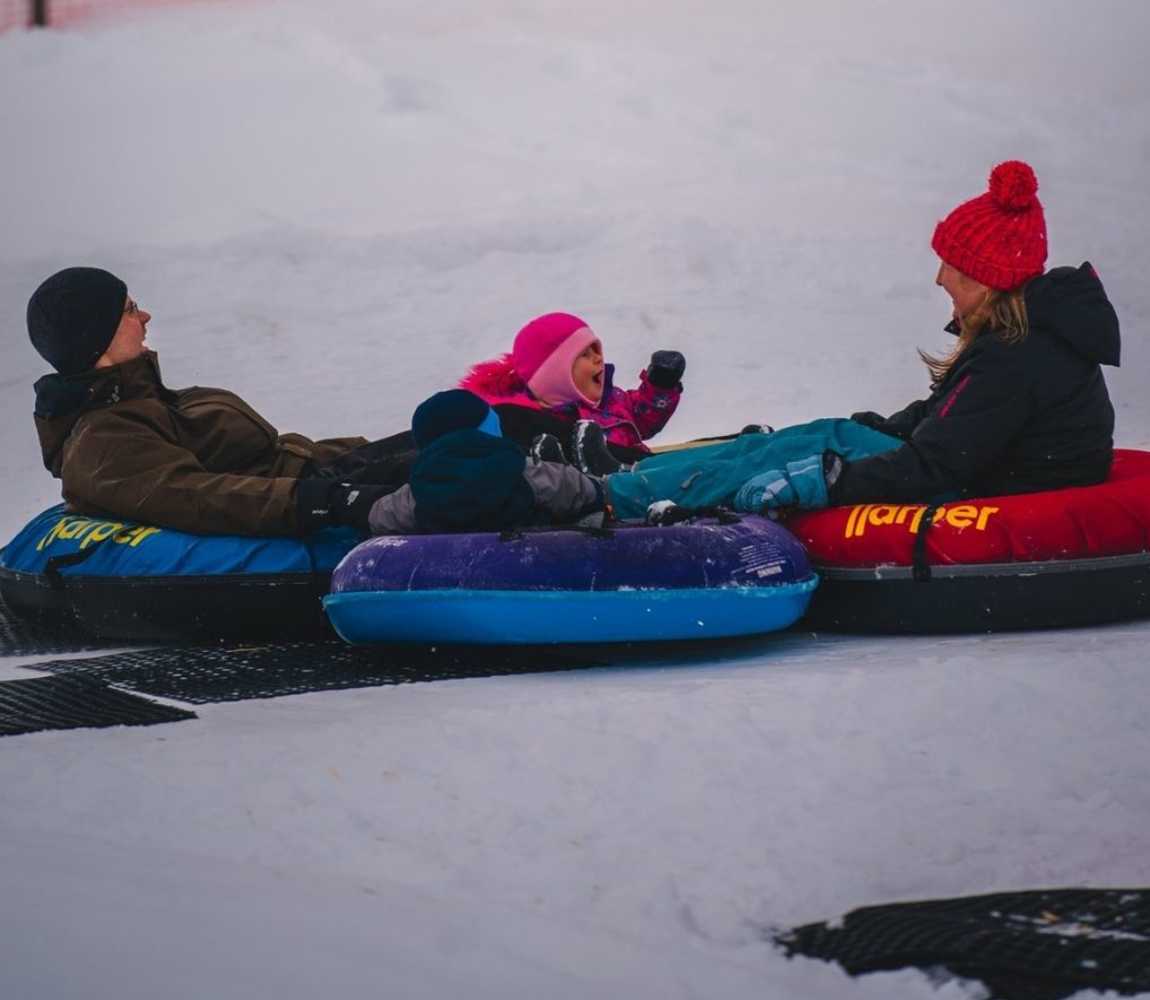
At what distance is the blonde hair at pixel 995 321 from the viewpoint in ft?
10.9

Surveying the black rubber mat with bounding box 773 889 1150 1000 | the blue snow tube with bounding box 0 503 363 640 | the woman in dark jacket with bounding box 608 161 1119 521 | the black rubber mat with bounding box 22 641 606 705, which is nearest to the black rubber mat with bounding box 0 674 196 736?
the black rubber mat with bounding box 22 641 606 705

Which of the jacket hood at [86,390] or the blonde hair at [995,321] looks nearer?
the blonde hair at [995,321]

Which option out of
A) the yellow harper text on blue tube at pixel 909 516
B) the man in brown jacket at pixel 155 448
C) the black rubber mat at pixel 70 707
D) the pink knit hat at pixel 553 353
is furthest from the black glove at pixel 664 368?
the black rubber mat at pixel 70 707

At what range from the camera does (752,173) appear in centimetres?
1047

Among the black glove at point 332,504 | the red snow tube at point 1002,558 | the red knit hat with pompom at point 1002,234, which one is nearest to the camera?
the red snow tube at point 1002,558

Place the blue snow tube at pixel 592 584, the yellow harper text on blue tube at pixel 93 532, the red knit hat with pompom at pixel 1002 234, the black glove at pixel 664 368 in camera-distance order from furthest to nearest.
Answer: the black glove at pixel 664 368, the yellow harper text on blue tube at pixel 93 532, the red knit hat with pompom at pixel 1002 234, the blue snow tube at pixel 592 584

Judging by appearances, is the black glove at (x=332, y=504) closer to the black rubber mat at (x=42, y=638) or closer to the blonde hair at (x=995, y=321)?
the black rubber mat at (x=42, y=638)

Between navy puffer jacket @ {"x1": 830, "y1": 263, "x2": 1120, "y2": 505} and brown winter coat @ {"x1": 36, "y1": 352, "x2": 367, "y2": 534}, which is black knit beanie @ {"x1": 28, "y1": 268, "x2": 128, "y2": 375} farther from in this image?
navy puffer jacket @ {"x1": 830, "y1": 263, "x2": 1120, "y2": 505}

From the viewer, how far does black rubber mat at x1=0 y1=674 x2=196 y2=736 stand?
109 inches

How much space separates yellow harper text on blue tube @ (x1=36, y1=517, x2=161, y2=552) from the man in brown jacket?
0.03 metres

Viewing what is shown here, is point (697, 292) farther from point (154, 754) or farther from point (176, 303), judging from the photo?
point (154, 754)

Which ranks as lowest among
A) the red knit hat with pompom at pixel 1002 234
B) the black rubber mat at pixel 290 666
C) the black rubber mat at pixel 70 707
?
the black rubber mat at pixel 70 707

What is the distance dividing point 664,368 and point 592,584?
5.24ft

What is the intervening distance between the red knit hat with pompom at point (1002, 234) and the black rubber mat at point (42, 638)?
2164 mm
